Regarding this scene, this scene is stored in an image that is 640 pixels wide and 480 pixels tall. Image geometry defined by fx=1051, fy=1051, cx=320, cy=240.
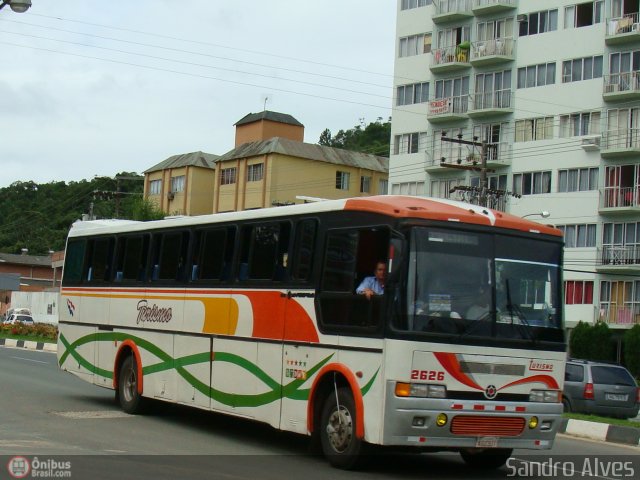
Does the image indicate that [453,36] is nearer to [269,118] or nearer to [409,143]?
[409,143]

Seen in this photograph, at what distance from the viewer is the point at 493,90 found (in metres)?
60.1

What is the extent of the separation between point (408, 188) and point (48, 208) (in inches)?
2385

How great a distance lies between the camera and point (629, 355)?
51.8 metres

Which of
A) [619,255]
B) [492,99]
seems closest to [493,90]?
[492,99]

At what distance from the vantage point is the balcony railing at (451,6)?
6178 centimetres

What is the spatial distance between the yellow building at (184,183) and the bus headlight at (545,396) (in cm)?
7549

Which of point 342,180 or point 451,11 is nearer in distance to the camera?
point 451,11

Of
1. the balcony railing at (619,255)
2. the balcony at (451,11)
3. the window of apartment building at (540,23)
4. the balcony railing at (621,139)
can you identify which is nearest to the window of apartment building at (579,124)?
the balcony railing at (621,139)

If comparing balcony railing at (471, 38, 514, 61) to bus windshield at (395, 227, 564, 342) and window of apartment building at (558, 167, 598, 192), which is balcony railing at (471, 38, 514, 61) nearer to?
window of apartment building at (558, 167, 598, 192)

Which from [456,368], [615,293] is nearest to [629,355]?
[615,293]

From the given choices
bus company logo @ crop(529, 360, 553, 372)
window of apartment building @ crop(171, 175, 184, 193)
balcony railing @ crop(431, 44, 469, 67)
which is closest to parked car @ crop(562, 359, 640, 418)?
bus company logo @ crop(529, 360, 553, 372)

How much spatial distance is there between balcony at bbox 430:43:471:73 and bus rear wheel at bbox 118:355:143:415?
46509 mm

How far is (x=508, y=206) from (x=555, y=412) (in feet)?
155

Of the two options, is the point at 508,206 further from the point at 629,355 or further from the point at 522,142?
the point at 629,355
